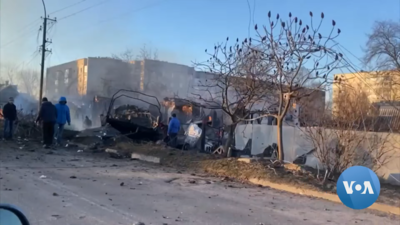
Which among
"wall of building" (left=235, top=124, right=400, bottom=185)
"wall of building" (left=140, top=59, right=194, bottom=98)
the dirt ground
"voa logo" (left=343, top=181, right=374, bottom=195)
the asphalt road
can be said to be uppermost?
"wall of building" (left=140, top=59, right=194, bottom=98)

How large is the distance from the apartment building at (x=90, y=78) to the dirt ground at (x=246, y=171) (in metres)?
24.3

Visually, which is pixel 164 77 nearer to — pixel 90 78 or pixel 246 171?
pixel 90 78

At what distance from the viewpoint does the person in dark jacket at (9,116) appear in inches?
616

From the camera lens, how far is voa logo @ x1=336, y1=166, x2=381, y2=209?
235 centimetres

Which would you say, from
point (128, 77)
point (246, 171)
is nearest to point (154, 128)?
point (246, 171)

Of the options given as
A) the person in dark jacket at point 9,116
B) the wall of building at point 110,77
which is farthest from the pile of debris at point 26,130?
the wall of building at point 110,77

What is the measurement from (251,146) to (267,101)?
3.26 meters

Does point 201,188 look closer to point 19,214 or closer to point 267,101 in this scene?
point 267,101

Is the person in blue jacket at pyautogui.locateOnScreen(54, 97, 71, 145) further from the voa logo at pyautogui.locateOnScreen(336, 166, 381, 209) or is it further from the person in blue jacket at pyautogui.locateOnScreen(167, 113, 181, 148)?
the voa logo at pyautogui.locateOnScreen(336, 166, 381, 209)

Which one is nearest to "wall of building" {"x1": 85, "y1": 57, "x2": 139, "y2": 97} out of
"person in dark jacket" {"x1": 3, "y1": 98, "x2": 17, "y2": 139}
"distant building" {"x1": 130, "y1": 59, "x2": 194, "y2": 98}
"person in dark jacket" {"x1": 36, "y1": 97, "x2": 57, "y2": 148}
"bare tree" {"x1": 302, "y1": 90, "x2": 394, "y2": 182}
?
"distant building" {"x1": 130, "y1": 59, "x2": 194, "y2": 98}

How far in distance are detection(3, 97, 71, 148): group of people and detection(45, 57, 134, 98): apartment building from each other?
20.3 m

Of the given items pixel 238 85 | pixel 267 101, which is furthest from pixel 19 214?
pixel 267 101

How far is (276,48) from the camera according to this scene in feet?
34.3

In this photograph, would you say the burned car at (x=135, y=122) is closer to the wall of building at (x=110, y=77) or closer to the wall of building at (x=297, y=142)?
the wall of building at (x=297, y=142)
